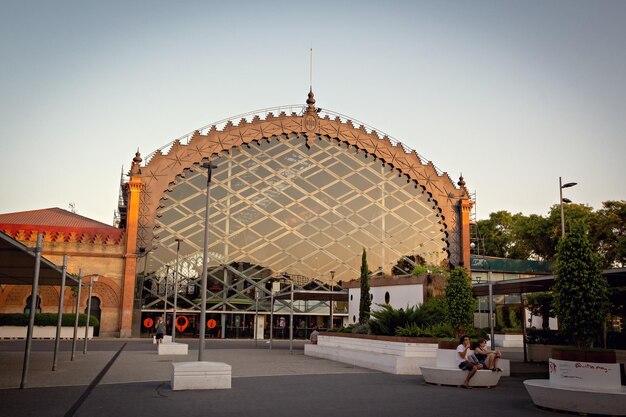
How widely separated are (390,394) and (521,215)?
278ft

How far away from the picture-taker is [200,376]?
50.0 ft

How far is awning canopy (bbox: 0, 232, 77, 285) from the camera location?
16219 millimetres

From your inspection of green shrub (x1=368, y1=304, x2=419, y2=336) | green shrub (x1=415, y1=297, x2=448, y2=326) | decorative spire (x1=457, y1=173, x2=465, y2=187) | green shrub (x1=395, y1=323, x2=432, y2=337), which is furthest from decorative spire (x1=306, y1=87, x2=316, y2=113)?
green shrub (x1=395, y1=323, x2=432, y2=337)

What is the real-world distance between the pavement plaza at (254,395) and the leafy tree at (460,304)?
99.4 inches

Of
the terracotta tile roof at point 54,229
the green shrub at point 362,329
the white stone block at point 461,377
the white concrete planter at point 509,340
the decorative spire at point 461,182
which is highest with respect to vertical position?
the decorative spire at point 461,182

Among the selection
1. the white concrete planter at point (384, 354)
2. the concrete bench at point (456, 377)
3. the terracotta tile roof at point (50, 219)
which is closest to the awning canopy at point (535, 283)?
the concrete bench at point (456, 377)

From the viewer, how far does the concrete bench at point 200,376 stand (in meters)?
15.0

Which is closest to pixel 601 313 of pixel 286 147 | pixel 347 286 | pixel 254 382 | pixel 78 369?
pixel 254 382

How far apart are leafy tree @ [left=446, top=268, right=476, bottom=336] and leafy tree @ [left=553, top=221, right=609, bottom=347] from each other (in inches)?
266

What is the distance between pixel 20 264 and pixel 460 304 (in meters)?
16.3

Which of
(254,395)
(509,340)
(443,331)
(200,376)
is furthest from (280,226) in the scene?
(254,395)

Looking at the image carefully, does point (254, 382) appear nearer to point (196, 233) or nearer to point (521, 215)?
point (196, 233)

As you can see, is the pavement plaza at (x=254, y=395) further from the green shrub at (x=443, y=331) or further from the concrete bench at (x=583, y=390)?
the green shrub at (x=443, y=331)

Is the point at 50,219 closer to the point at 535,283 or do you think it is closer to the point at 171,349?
the point at 171,349
